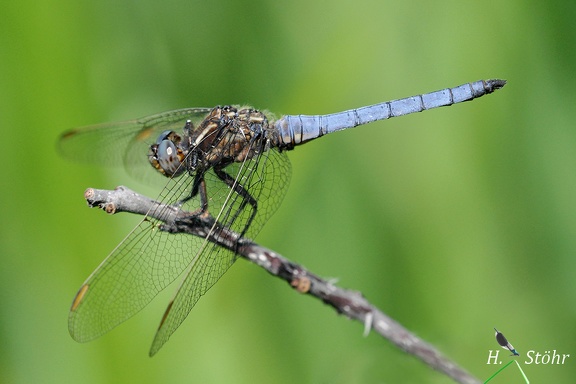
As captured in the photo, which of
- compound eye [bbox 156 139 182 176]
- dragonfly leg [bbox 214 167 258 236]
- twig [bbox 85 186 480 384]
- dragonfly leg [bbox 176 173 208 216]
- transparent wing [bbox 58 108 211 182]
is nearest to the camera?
twig [bbox 85 186 480 384]

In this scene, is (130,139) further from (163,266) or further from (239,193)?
(163,266)

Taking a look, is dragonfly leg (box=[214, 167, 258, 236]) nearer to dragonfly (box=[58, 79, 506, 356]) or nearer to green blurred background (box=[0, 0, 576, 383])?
dragonfly (box=[58, 79, 506, 356])

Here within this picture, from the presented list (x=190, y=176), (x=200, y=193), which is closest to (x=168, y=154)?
(x=190, y=176)

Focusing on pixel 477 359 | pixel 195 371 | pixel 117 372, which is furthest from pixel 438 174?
pixel 117 372

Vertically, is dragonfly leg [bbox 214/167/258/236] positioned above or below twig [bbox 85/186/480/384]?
above

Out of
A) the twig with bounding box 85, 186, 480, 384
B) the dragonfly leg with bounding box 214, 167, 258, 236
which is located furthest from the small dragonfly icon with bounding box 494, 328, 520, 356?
the dragonfly leg with bounding box 214, 167, 258, 236

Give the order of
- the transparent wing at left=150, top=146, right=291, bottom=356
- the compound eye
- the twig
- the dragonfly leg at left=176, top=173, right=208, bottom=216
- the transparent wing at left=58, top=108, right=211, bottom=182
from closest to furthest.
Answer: the twig < the transparent wing at left=150, top=146, right=291, bottom=356 < the dragonfly leg at left=176, top=173, right=208, bottom=216 < the compound eye < the transparent wing at left=58, top=108, right=211, bottom=182
